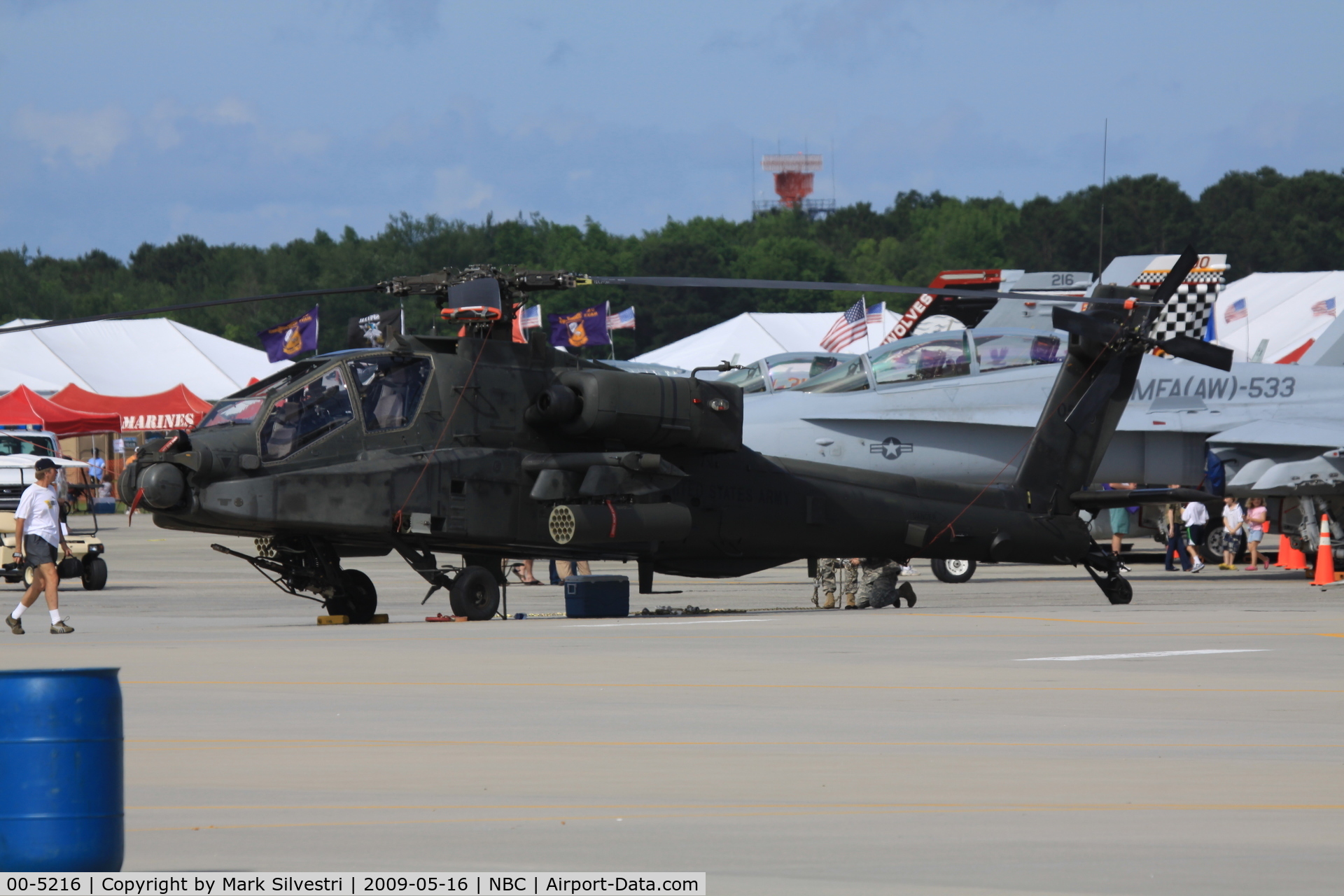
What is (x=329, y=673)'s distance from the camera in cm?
1201

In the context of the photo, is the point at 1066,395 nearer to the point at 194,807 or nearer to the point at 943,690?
the point at 943,690

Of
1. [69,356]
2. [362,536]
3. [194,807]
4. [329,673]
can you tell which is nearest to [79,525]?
[69,356]

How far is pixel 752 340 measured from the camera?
231 ft

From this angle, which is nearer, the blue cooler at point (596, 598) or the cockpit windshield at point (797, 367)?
the blue cooler at point (596, 598)

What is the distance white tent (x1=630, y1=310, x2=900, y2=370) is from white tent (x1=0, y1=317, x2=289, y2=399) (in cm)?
1596

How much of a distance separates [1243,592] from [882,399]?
5.55 m

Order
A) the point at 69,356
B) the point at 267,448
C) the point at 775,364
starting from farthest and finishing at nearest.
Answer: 1. the point at 69,356
2. the point at 775,364
3. the point at 267,448

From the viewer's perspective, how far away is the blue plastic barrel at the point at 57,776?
5.09 m

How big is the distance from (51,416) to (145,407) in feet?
9.31

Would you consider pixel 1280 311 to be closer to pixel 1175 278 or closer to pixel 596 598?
pixel 1175 278

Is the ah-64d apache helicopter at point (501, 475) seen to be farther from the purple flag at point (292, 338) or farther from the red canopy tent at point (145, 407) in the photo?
the red canopy tent at point (145, 407)

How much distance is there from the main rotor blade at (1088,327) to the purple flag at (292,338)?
3597cm

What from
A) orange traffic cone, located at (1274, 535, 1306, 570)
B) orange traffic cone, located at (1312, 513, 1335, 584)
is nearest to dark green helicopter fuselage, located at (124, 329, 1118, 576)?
orange traffic cone, located at (1312, 513, 1335, 584)

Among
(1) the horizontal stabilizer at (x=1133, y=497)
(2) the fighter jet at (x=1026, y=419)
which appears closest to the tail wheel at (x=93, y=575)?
(2) the fighter jet at (x=1026, y=419)
